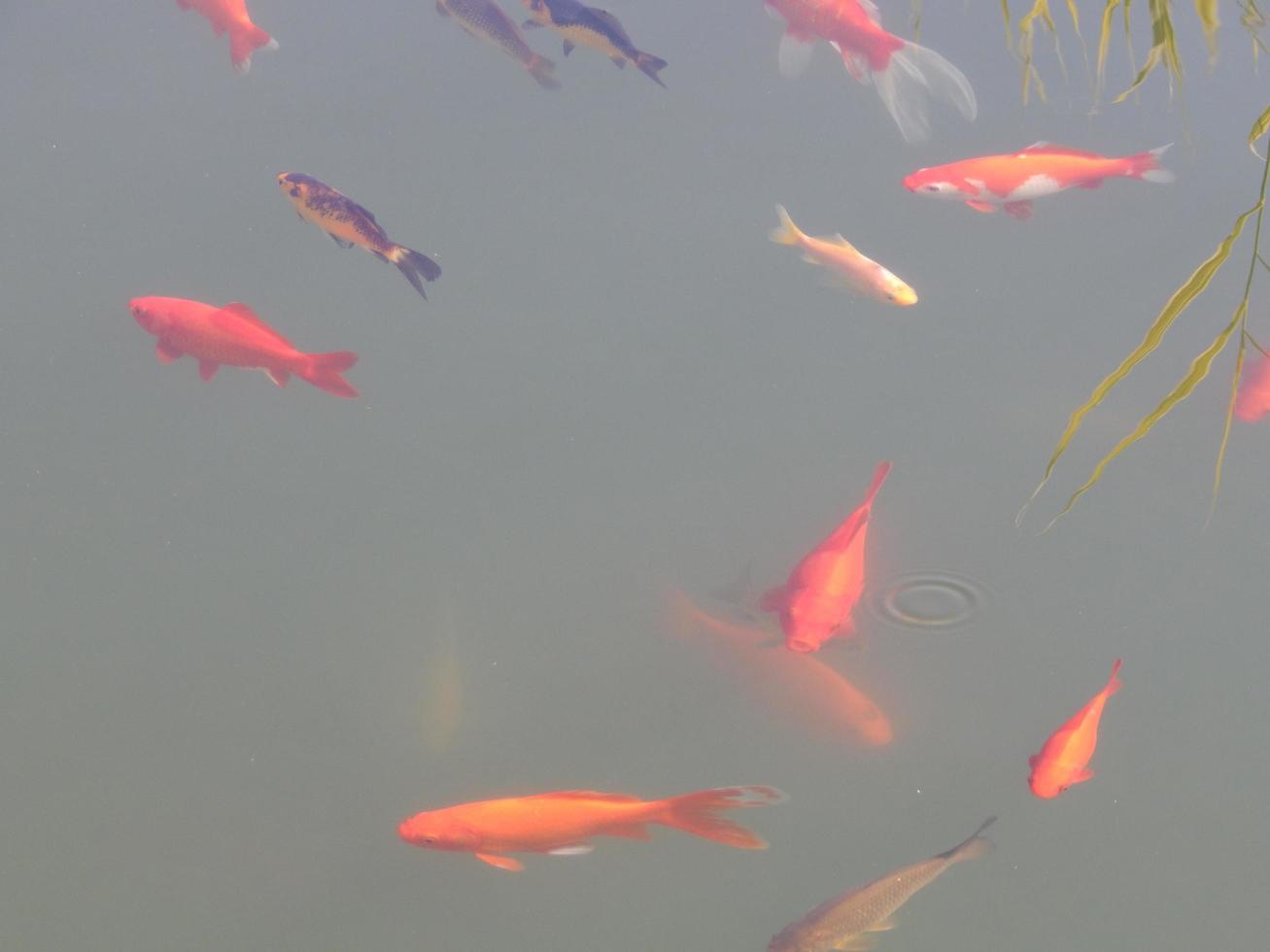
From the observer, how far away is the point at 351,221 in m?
3.00

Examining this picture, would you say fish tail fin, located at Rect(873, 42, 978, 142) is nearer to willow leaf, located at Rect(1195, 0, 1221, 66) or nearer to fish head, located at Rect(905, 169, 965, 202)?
fish head, located at Rect(905, 169, 965, 202)

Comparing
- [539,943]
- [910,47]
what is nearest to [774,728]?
[539,943]

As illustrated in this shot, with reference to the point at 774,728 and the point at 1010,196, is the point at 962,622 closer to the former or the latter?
the point at 774,728

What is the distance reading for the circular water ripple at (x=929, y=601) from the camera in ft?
10.9

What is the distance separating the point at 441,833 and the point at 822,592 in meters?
1.16

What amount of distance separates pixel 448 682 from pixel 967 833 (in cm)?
153

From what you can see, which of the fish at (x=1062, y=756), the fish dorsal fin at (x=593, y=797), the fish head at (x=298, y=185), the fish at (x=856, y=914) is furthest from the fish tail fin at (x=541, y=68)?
the fish at (x=856, y=914)

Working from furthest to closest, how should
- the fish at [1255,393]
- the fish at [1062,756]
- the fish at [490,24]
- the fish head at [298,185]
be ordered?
the fish at [490,24], the fish at [1255,393], the fish head at [298,185], the fish at [1062,756]

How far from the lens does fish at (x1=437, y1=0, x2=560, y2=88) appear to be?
3.73 meters

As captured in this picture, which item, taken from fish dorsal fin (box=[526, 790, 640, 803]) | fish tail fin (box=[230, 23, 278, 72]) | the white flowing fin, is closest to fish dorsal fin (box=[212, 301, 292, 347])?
fish dorsal fin (box=[526, 790, 640, 803])

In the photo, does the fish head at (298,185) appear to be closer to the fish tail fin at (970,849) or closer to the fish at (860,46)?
the fish at (860,46)

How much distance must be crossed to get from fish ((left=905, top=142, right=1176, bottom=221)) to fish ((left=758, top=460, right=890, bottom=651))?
1211mm

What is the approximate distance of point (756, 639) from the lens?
3.30 m

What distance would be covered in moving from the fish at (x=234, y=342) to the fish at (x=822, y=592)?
1.40 meters
